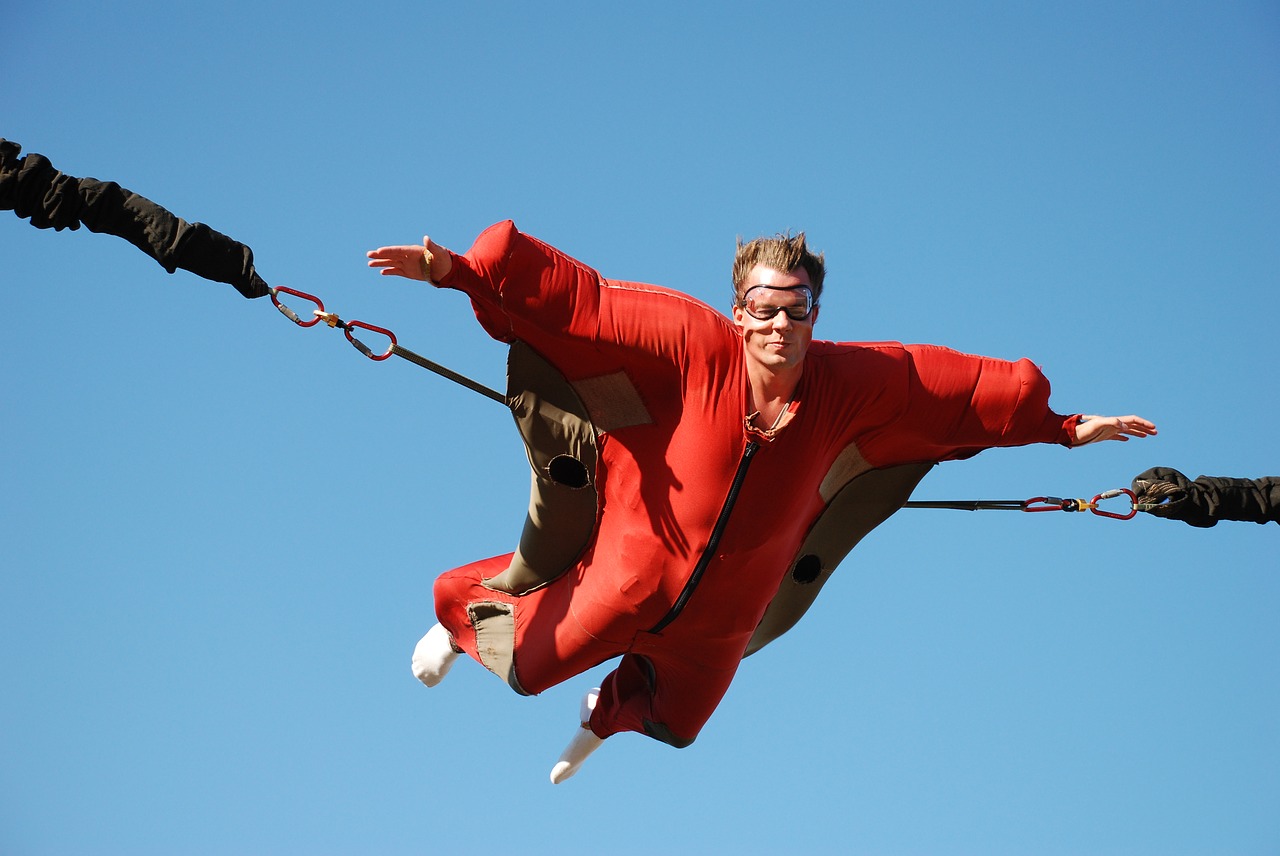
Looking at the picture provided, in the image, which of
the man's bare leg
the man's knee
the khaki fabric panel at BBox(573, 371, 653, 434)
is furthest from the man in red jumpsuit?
the man's bare leg

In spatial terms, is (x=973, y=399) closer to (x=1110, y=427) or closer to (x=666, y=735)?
(x=1110, y=427)

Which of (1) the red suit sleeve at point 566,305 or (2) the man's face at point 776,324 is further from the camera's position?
(2) the man's face at point 776,324

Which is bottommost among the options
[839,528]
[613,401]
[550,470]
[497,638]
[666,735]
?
[666,735]

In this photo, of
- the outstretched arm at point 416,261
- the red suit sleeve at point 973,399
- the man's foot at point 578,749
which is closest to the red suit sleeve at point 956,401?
the red suit sleeve at point 973,399

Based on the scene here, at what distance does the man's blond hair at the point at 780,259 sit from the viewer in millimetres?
6516

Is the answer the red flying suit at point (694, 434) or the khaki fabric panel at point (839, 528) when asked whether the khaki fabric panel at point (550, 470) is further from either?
the khaki fabric panel at point (839, 528)

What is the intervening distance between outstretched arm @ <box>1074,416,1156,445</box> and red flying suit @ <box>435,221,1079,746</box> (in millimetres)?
59

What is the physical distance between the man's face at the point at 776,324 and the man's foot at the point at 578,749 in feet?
7.71

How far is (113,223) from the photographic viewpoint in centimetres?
614

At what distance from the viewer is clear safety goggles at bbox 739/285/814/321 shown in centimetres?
643

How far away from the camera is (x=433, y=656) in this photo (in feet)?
26.0

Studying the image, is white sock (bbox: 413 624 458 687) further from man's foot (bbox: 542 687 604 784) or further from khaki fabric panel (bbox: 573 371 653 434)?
khaki fabric panel (bbox: 573 371 653 434)

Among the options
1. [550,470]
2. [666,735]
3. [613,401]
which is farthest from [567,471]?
[666,735]

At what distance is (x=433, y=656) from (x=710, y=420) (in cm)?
221
